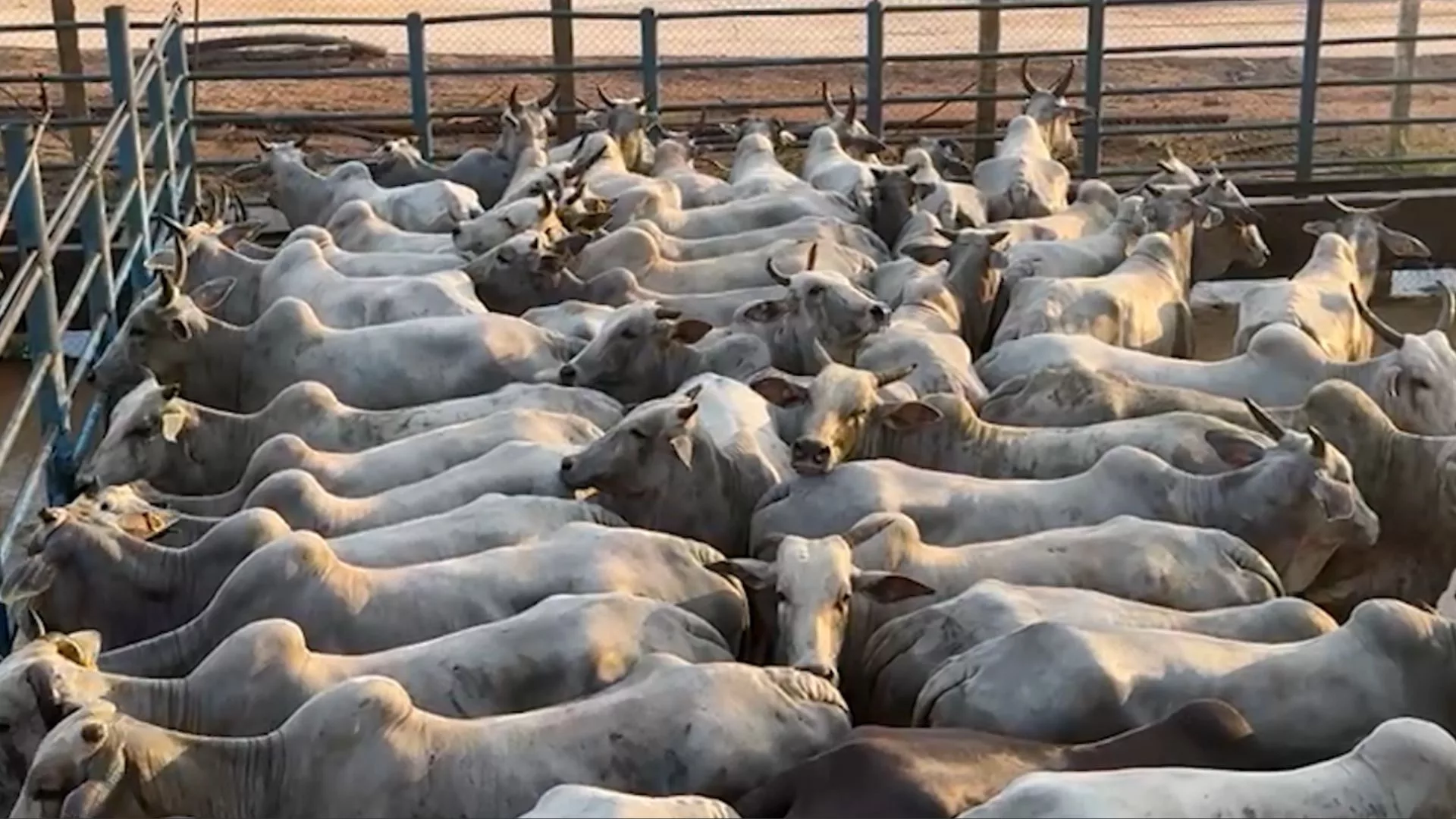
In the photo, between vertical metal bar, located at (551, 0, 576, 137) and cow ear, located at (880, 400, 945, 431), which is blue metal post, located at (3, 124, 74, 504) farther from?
vertical metal bar, located at (551, 0, 576, 137)

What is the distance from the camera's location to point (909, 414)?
6320 mm

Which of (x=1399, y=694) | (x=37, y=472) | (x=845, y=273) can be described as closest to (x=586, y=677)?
(x=1399, y=694)

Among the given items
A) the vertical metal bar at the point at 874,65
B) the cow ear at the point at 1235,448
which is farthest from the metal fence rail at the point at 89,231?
the vertical metal bar at the point at 874,65

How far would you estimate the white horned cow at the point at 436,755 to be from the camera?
4457 millimetres

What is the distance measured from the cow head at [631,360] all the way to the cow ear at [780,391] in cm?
53

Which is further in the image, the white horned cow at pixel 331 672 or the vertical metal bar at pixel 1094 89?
the vertical metal bar at pixel 1094 89

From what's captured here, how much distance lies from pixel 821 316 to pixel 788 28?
1194 cm

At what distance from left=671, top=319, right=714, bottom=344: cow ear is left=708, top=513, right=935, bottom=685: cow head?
71.4 inches

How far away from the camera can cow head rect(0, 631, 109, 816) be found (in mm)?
4695

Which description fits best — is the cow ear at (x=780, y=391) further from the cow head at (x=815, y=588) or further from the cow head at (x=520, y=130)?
the cow head at (x=520, y=130)

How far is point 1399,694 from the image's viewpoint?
486cm

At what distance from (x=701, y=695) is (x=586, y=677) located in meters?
0.46

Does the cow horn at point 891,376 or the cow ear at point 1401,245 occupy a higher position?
the cow ear at point 1401,245

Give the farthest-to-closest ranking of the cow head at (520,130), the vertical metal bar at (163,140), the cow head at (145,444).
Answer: the cow head at (520,130) → the vertical metal bar at (163,140) → the cow head at (145,444)
